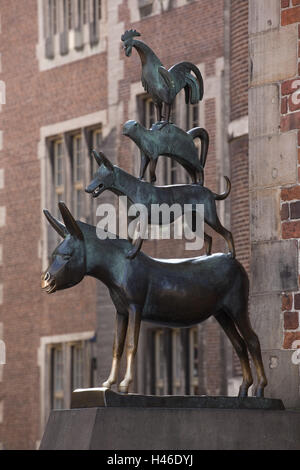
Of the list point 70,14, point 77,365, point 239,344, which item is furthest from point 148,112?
point 239,344

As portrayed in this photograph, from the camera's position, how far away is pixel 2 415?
77.5 ft

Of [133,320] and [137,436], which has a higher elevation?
[133,320]

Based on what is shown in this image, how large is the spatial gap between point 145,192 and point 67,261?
2.02ft

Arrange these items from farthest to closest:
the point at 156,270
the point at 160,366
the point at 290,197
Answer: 1. the point at 160,366
2. the point at 290,197
3. the point at 156,270

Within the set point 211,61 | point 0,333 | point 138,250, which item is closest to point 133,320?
point 138,250

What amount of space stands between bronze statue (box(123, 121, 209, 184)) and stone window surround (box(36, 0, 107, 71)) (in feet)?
45.5

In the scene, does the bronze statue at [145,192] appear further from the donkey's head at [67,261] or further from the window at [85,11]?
the window at [85,11]

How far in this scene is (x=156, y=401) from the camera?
780 cm

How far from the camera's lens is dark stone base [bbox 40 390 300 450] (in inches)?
299

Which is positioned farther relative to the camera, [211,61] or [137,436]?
[211,61]

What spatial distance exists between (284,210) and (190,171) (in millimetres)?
1290

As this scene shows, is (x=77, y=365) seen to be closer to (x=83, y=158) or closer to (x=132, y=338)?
(x=83, y=158)
